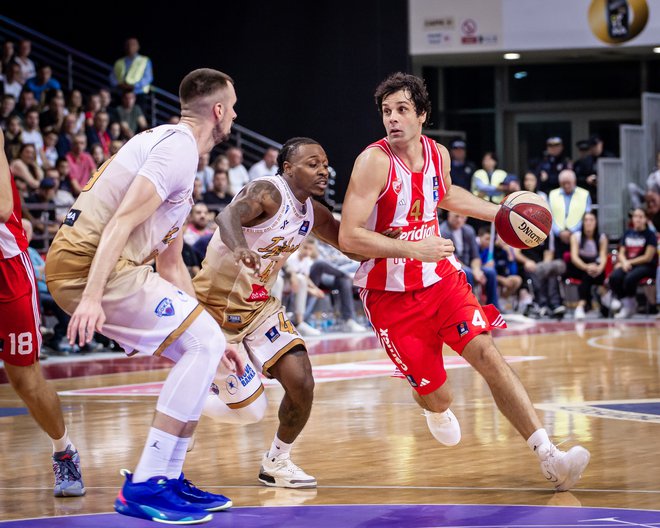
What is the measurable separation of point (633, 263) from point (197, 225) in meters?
6.16

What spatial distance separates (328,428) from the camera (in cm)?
680

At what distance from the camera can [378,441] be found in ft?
20.5

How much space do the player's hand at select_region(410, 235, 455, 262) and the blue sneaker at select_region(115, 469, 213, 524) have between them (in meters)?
1.54

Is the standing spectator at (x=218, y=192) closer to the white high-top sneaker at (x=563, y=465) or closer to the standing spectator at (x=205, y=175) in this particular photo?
the standing spectator at (x=205, y=175)

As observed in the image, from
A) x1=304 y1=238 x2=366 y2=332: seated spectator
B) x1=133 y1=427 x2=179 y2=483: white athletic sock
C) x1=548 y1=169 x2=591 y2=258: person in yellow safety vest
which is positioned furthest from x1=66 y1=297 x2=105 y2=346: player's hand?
x1=548 y1=169 x2=591 y2=258: person in yellow safety vest

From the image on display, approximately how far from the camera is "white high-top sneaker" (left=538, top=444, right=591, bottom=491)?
15.4 feet

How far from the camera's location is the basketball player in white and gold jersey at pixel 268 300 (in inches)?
204

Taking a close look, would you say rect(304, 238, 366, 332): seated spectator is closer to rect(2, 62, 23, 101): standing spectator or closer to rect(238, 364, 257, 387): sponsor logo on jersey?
rect(2, 62, 23, 101): standing spectator

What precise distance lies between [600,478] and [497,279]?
35.4ft

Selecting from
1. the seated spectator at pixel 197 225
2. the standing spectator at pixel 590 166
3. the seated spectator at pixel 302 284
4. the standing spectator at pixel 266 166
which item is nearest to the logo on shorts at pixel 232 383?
the seated spectator at pixel 197 225

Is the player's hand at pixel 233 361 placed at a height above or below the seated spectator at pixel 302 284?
above

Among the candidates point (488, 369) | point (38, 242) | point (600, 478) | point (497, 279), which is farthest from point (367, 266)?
point (497, 279)

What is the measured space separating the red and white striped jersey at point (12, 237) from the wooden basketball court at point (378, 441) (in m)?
1.07

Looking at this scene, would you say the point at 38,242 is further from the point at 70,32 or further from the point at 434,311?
the point at 434,311
